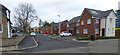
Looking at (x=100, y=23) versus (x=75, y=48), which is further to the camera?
(x=100, y=23)

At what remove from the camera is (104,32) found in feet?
73.2

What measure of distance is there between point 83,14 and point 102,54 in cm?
2033

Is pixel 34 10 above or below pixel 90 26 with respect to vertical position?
above

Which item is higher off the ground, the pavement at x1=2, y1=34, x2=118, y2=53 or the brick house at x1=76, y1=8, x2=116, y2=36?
the brick house at x1=76, y1=8, x2=116, y2=36

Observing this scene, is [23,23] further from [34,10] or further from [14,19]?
[34,10]

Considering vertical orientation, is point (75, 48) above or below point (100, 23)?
below

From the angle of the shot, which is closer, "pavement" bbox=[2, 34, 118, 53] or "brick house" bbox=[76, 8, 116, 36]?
"pavement" bbox=[2, 34, 118, 53]

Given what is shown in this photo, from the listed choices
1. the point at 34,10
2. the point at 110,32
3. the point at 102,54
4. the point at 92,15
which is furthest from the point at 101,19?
the point at 34,10

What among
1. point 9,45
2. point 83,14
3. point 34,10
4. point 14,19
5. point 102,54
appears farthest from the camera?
point 34,10

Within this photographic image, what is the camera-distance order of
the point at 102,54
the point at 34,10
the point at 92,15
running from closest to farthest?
the point at 102,54, the point at 92,15, the point at 34,10

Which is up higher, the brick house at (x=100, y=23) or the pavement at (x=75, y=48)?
the brick house at (x=100, y=23)

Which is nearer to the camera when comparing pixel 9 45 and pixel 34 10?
pixel 9 45

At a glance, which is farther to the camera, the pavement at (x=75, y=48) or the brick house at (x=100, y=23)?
the brick house at (x=100, y=23)

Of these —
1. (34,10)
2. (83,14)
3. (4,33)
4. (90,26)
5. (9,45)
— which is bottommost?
(9,45)
